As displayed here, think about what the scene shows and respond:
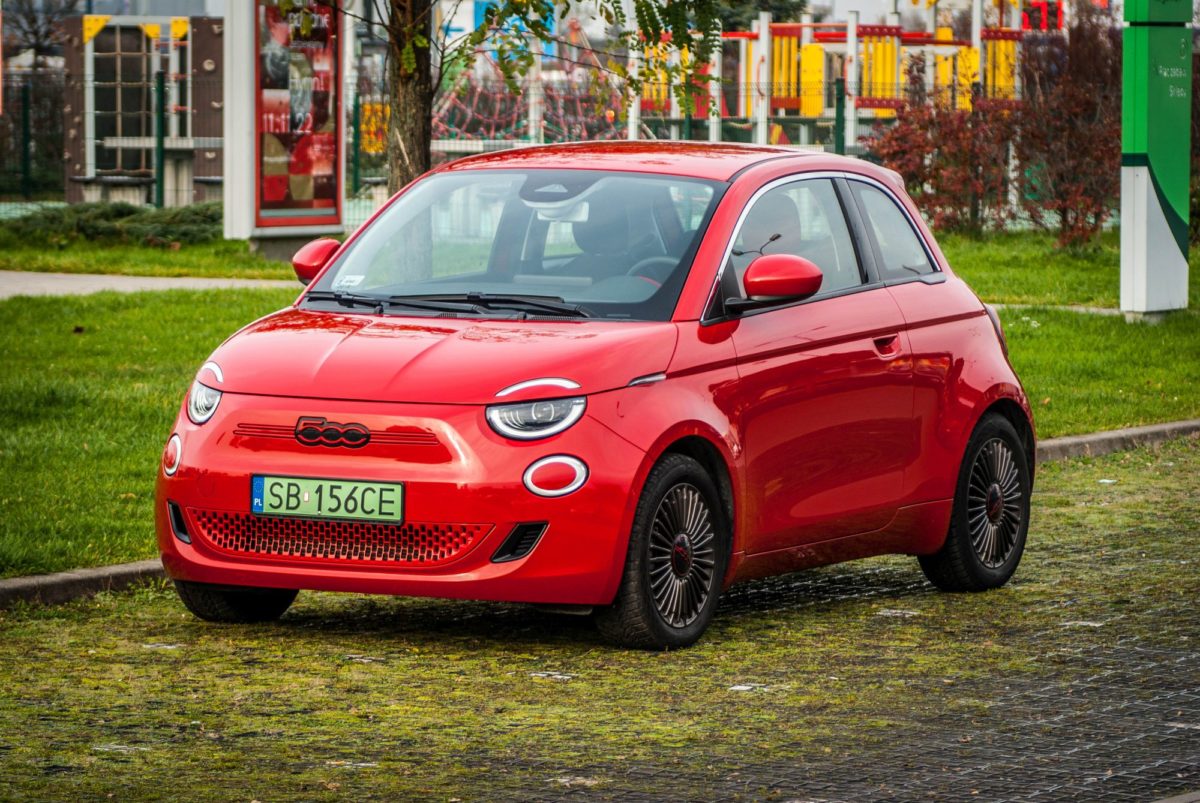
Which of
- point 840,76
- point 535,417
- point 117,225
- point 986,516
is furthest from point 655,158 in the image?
point 840,76

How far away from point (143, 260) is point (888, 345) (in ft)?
53.1

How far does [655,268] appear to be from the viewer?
25.8 feet

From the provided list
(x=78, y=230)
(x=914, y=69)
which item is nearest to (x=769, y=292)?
(x=78, y=230)

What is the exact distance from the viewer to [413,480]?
23.1 ft

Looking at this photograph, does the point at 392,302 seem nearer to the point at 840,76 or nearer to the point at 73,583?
the point at 73,583

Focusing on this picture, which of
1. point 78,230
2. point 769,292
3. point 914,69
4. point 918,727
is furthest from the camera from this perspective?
point 914,69

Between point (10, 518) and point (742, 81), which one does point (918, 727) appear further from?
point (742, 81)

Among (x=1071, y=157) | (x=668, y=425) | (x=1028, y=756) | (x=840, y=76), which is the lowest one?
(x=1028, y=756)

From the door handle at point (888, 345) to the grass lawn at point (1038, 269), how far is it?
12.2 meters

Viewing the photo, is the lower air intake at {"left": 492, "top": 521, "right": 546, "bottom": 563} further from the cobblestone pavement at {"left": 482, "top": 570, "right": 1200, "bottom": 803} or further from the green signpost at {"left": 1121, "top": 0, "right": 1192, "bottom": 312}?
the green signpost at {"left": 1121, "top": 0, "right": 1192, "bottom": 312}

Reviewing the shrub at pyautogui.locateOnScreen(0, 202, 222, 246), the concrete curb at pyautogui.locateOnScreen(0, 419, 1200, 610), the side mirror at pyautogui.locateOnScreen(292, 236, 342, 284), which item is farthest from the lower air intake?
A: the shrub at pyautogui.locateOnScreen(0, 202, 222, 246)

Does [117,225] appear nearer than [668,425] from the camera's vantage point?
No

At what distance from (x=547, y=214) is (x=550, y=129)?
2398cm

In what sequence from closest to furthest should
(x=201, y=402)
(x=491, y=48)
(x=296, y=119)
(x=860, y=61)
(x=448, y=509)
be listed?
(x=448, y=509)
(x=201, y=402)
(x=491, y=48)
(x=296, y=119)
(x=860, y=61)
